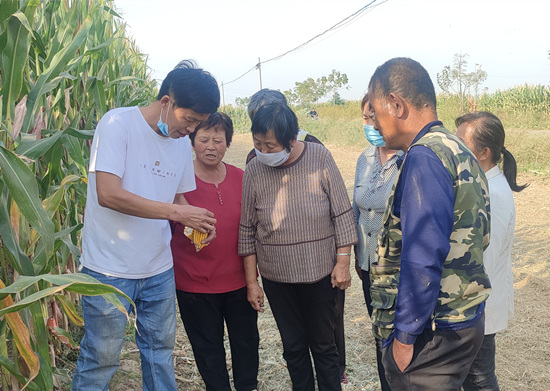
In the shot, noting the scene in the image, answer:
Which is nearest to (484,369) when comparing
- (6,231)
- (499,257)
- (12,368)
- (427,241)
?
(499,257)

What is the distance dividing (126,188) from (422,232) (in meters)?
1.27

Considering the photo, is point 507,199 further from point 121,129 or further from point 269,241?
point 121,129

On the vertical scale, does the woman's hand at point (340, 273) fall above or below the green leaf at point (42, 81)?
below

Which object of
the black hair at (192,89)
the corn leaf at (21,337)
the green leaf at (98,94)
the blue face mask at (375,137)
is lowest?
the corn leaf at (21,337)

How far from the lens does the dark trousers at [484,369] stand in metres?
2.21

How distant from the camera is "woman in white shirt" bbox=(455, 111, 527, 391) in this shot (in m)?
2.22

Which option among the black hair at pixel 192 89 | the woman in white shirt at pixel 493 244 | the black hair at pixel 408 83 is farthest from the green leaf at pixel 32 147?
the woman in white shirt at pixel 493 244

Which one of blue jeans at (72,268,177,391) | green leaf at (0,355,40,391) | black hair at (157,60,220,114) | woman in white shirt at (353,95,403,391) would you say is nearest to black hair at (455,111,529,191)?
woman in white shirt at (353,95,403,391)

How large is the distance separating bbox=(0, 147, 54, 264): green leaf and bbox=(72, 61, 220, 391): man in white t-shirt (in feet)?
1.45

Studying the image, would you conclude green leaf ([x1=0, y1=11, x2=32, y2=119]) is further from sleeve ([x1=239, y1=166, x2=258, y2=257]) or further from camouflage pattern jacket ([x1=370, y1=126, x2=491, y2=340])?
camouflage pattern jacket ([x1=370, y1=126, x2=491, y2=340])

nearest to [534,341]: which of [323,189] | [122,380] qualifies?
[323,189]

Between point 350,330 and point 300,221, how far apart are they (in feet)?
5.46

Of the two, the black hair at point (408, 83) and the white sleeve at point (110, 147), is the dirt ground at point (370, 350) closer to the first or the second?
the white sleeve at point (110, 147)

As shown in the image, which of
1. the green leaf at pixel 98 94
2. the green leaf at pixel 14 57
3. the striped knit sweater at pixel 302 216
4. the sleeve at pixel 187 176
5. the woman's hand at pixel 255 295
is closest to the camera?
the green leaf at pixel 14 57
